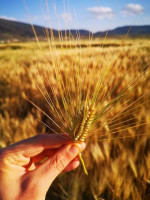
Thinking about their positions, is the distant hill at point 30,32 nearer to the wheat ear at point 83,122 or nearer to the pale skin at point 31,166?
the wheat ear at point 83,122

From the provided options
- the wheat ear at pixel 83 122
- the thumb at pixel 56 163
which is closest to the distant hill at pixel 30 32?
the wheat ear at pixel 83 122

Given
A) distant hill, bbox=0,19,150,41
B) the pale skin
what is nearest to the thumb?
the pale skin

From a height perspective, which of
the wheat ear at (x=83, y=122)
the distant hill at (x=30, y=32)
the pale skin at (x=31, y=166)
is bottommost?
the pale skin at (x=31, y=166)

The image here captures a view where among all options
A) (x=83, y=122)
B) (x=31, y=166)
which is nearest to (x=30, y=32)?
(x=31, y=166)

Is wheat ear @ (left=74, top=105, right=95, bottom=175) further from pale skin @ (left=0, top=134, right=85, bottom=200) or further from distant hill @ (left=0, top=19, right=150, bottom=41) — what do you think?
distant hill @ (left=0, top=19, right=150, bottom=41)

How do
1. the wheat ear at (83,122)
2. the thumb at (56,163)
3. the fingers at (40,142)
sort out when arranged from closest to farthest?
the wheat ear at (83,122) → the thumb at (56,163) → the fingers at (40,142)

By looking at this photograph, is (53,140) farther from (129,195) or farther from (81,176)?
(129,195)

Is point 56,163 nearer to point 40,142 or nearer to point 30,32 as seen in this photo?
point 40,142
